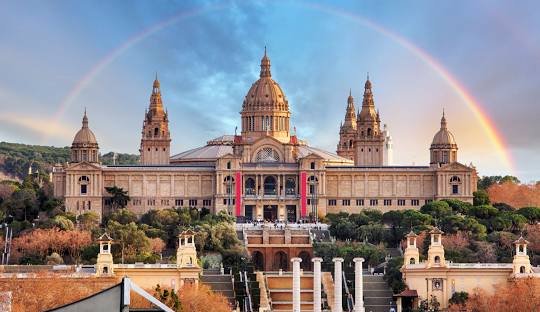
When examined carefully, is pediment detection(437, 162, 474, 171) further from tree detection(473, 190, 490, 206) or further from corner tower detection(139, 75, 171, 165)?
corner tower detection(139, 75, 171, 165)

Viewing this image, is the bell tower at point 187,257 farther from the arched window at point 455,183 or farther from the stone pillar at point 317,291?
the arched window at point 455,183

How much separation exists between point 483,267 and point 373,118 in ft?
182

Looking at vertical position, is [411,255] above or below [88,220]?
below

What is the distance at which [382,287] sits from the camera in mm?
84500

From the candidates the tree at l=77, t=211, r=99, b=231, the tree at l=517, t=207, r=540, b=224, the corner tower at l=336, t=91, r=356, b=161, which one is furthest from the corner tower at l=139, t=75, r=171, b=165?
the tree at l=517, t=207, r=540, b=224

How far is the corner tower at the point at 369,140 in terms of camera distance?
135 meters

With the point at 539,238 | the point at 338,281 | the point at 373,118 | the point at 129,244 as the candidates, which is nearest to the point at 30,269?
the point at 129,244

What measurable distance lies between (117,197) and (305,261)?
90.2 feet

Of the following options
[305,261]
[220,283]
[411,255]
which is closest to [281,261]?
[305,261]

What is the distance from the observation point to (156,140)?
135 meters

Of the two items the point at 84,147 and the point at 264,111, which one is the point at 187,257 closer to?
the point at 84,147

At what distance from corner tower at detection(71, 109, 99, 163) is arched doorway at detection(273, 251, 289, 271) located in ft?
94.0

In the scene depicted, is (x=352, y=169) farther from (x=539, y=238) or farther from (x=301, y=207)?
(x=539, y=238)

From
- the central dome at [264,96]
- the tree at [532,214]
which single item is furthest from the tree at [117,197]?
the tree at [532,214]
